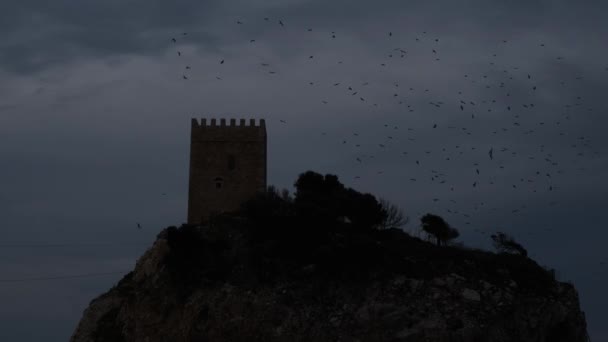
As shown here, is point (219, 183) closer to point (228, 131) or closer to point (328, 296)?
point (228, 131)

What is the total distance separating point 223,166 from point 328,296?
15789mm

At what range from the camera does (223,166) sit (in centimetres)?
5766

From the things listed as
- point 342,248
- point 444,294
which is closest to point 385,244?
point 342,248

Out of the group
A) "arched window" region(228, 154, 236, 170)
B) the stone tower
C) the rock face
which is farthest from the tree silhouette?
"arched window" region(228, 154, 236, 170)

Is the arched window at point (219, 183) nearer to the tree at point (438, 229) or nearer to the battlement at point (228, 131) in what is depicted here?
the battlement at point (228, 131)

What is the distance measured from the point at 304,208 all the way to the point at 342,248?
425 centimetres

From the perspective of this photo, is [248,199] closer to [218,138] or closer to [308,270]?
[218,138]

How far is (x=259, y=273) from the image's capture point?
47.5 meters

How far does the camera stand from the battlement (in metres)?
58.2

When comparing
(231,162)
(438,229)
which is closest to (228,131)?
(231,162)

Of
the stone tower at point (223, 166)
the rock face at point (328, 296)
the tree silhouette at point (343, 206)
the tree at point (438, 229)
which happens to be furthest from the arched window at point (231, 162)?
the tree at point (438, 229)

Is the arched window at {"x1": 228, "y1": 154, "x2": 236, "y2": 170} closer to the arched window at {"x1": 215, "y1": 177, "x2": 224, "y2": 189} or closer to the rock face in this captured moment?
the arched window at {"x1": 215, "y1": 177, "x2": 224, "y2": 189}

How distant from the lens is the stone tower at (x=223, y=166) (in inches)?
2247

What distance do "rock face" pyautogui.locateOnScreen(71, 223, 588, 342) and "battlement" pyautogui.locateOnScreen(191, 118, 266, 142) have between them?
28.6 ft
